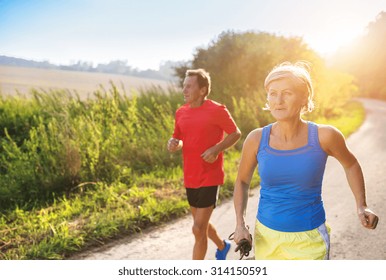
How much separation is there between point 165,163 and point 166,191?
53.3 inches

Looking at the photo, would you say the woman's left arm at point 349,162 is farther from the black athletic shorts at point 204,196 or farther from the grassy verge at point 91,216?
the grassy verge at point 91,216

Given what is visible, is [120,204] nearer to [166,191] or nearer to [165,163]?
[166,191]

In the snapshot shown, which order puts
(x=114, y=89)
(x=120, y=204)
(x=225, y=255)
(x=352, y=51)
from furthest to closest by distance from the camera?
(x=114, y=89), (x=120, y=204), (x=352, y=51), (x=225, y=255)

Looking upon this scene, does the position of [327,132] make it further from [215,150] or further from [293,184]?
[215,150]

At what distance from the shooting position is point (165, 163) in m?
6.96

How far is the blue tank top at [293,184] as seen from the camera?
2061mm

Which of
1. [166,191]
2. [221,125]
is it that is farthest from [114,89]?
[221,125]

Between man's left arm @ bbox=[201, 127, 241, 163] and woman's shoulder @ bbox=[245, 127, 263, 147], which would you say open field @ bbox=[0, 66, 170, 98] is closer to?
man's left arm @ bbox=[201, 127, 241, 163]

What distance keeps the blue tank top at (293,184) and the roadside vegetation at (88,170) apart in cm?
92

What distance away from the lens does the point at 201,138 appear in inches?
138

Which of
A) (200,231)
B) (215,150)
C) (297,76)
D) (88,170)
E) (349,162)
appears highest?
(297,76)

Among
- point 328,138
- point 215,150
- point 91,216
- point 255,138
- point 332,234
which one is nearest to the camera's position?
point 328,138

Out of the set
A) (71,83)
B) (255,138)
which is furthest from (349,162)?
(71,83)

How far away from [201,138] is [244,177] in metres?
1.25
